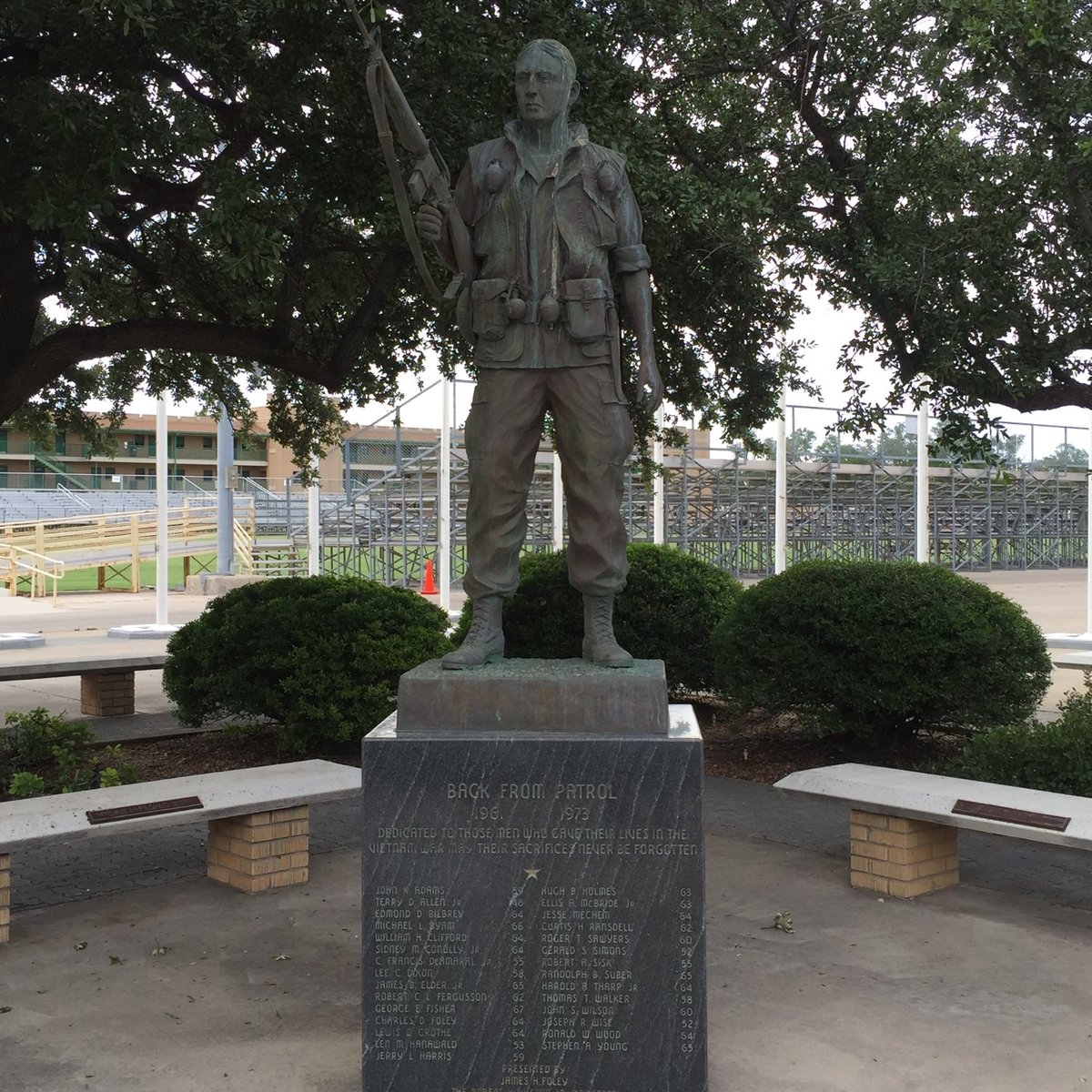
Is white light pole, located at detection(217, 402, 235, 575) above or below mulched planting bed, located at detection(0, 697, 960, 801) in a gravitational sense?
above

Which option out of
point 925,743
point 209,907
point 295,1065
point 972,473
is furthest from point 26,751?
point 972,473

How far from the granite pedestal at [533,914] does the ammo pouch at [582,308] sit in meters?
1.48

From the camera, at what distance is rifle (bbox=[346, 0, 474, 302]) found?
12.9 feet

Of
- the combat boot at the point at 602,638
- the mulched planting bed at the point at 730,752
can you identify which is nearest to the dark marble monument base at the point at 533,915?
the combat boot at the point at 602,638

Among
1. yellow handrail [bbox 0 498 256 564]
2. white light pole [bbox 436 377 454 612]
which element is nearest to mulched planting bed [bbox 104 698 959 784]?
white light pole [bbox 436 377 454 612]

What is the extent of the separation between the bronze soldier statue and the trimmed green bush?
544cm

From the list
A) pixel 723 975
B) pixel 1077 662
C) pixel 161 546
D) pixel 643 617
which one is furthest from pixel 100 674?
pixel 1077 662

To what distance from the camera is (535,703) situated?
4.15 meters

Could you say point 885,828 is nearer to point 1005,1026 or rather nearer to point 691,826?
point 1005,1026

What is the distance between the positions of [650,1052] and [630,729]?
1.06m

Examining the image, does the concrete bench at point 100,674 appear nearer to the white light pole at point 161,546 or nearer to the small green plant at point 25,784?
the small green plant at point 25,784

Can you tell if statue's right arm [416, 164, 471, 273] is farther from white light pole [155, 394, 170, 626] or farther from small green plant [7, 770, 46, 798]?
white light pole [155, 394, 170, 626]

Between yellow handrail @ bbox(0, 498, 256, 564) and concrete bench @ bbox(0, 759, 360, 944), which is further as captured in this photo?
yellow handrail @ bbox(0, 498, 256, 564)

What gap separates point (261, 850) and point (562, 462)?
2992 millimetres
